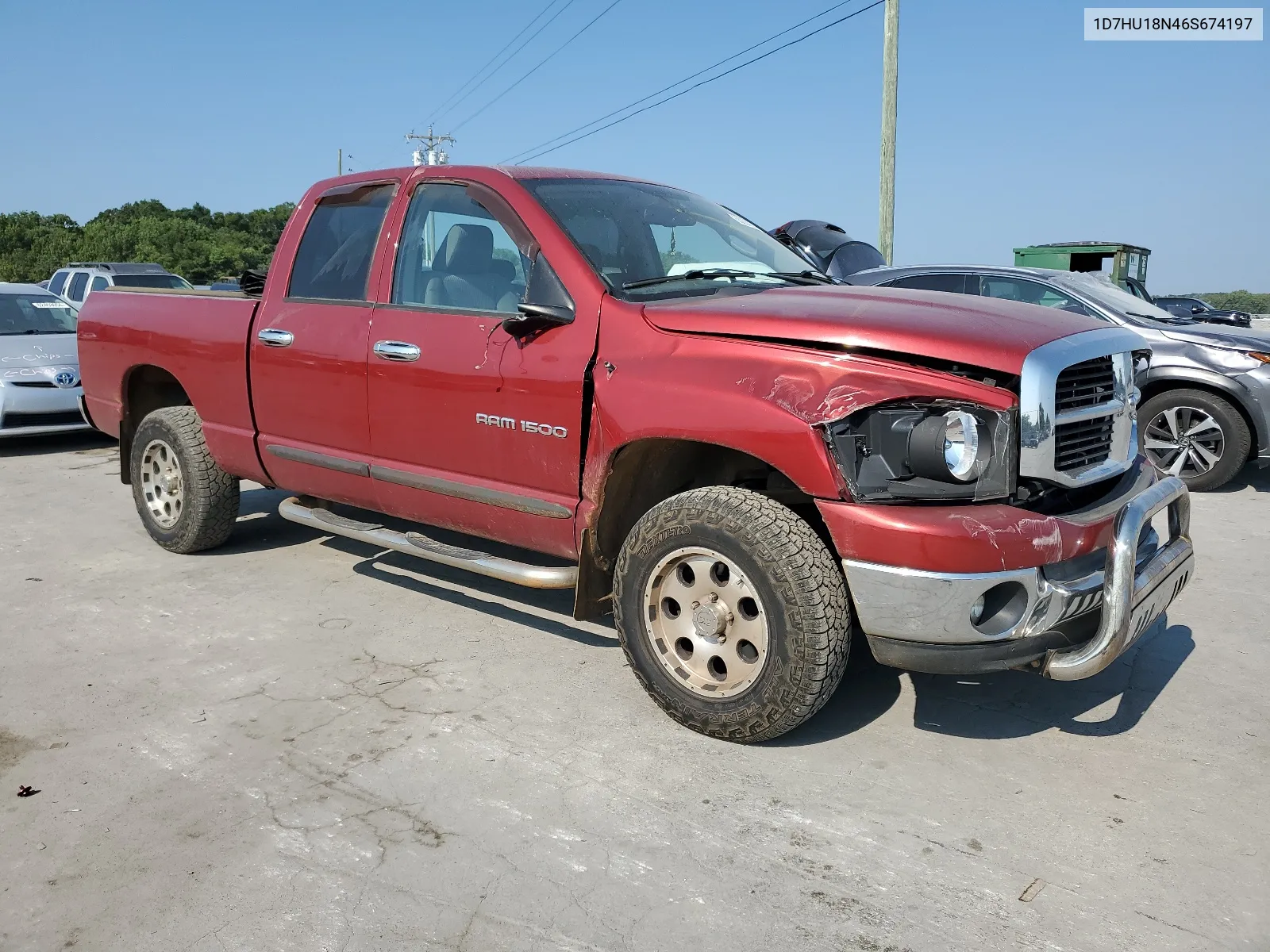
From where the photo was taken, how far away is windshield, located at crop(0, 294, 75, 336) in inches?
423

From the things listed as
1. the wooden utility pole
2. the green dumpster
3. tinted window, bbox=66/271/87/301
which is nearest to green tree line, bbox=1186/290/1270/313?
the green dumpster

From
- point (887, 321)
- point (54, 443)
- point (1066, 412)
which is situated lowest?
point (54, 443)

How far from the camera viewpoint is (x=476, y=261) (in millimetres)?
4309

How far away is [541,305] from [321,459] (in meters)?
1.63

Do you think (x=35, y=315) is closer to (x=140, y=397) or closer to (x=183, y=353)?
(x=140, y=397)

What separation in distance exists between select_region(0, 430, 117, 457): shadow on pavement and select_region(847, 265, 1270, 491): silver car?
332 inches

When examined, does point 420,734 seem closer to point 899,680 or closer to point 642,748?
point 642,748

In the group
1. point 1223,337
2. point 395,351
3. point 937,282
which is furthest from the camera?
point 937,282

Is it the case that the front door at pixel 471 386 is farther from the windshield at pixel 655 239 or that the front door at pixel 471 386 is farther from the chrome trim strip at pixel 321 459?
the windshield at pixel 655 239

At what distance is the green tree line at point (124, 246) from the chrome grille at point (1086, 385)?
46.7 meters

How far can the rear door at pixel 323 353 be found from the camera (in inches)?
182

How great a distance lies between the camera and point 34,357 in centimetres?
992

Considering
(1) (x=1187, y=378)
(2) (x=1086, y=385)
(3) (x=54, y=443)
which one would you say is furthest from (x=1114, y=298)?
(3) (x=54, y=443)

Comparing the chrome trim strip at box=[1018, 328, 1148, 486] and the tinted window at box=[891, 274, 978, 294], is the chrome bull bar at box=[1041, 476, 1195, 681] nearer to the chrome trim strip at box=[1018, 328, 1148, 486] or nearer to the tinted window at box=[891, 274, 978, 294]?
the chrome trim strip at box=[1018, 328, 1148, 486]
